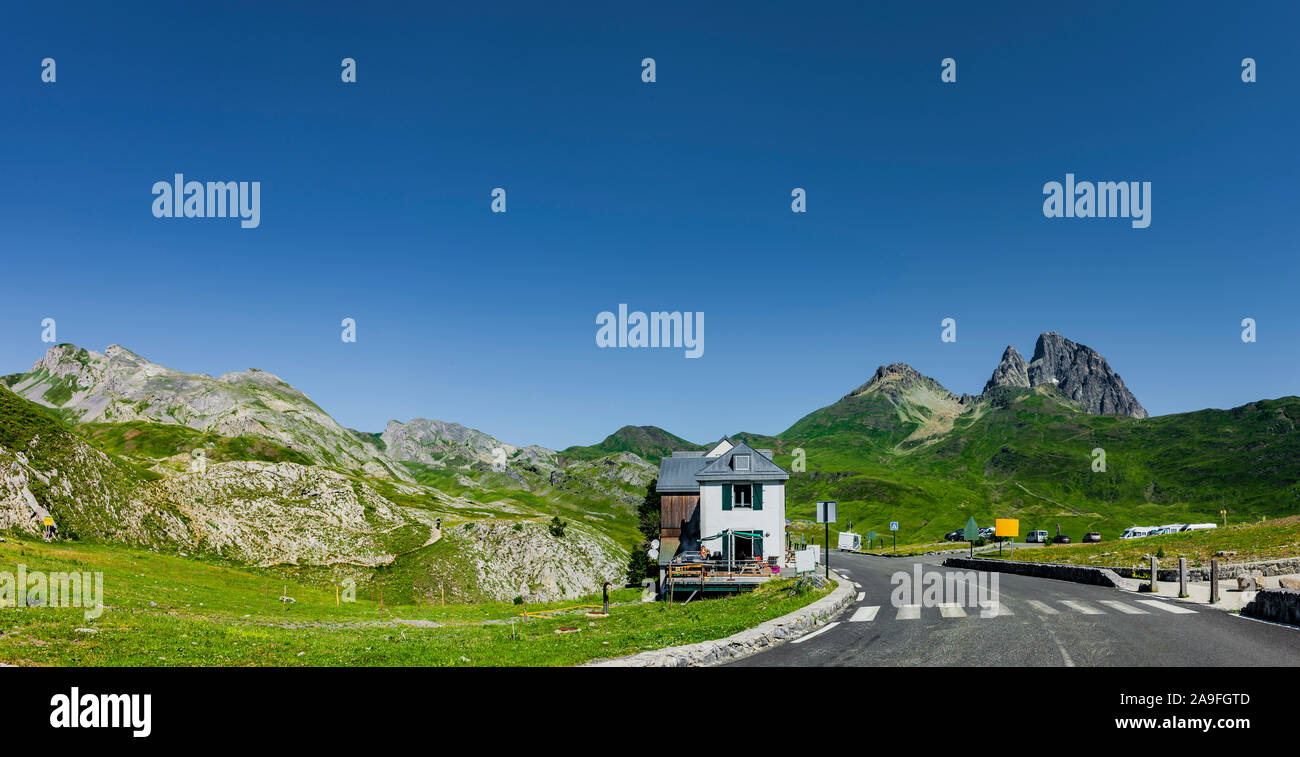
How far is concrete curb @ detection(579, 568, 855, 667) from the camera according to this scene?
42.6ft

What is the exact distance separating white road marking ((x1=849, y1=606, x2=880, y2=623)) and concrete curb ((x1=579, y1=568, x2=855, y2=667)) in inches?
28.6

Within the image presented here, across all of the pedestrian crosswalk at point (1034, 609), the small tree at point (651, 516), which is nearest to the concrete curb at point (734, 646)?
the pedestrian crosswalk at point (1034, 609)

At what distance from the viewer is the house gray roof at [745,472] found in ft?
187

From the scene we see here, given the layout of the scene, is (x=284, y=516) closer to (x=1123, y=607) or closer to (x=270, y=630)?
(x=270, y=630)

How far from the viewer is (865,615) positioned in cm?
2100

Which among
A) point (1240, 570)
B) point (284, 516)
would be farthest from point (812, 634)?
point (284, 516)

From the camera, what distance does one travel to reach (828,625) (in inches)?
749

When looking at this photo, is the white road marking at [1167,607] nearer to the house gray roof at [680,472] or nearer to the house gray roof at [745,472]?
the house gray roof at [745,472]

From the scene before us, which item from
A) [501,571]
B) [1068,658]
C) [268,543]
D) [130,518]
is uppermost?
[1068,658]

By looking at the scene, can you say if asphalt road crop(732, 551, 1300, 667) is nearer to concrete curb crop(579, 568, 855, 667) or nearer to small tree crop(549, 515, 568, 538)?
concrete curb crop(579, 568, 855, 667)

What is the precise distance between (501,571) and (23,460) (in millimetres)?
40541

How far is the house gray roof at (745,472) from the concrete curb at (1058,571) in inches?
608
